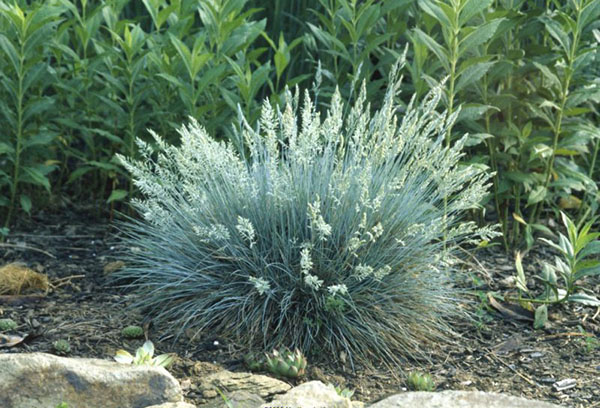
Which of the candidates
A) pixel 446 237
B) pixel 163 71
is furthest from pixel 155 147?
pixel 446 237

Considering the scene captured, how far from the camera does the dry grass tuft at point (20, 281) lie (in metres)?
4.00

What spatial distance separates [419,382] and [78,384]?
1214 mm

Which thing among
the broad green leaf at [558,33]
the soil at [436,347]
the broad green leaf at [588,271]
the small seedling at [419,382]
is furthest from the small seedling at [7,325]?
the broad green leaf at [558,33]

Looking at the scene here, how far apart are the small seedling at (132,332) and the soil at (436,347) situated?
0.10ft

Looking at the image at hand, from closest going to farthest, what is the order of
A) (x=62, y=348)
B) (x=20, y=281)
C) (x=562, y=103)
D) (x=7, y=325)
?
1. (x=62, y=348)
2. (x=7, y=325)
3. (x=20, y=281)
4. (x=562, y=103)

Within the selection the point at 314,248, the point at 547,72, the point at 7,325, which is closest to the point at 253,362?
the point at 314,248

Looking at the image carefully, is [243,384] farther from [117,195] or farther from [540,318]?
[117,195]

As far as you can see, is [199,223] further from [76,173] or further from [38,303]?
[76,173]

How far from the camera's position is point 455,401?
2.80 meters

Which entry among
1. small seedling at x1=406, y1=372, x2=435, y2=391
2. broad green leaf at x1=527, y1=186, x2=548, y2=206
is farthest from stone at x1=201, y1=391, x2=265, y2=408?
broad green leaf at x1=527, y1=186, x2=548, y2=206

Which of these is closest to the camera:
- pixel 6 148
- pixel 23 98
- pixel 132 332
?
pixel 132 332

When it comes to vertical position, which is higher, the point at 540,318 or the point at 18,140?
the point at 18,140

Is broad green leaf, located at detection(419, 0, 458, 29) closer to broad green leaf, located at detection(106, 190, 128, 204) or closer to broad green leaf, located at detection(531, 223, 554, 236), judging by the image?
broad green leaf, located at detection(531, 223, 554, 236)

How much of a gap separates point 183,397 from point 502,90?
2609 millimetres
